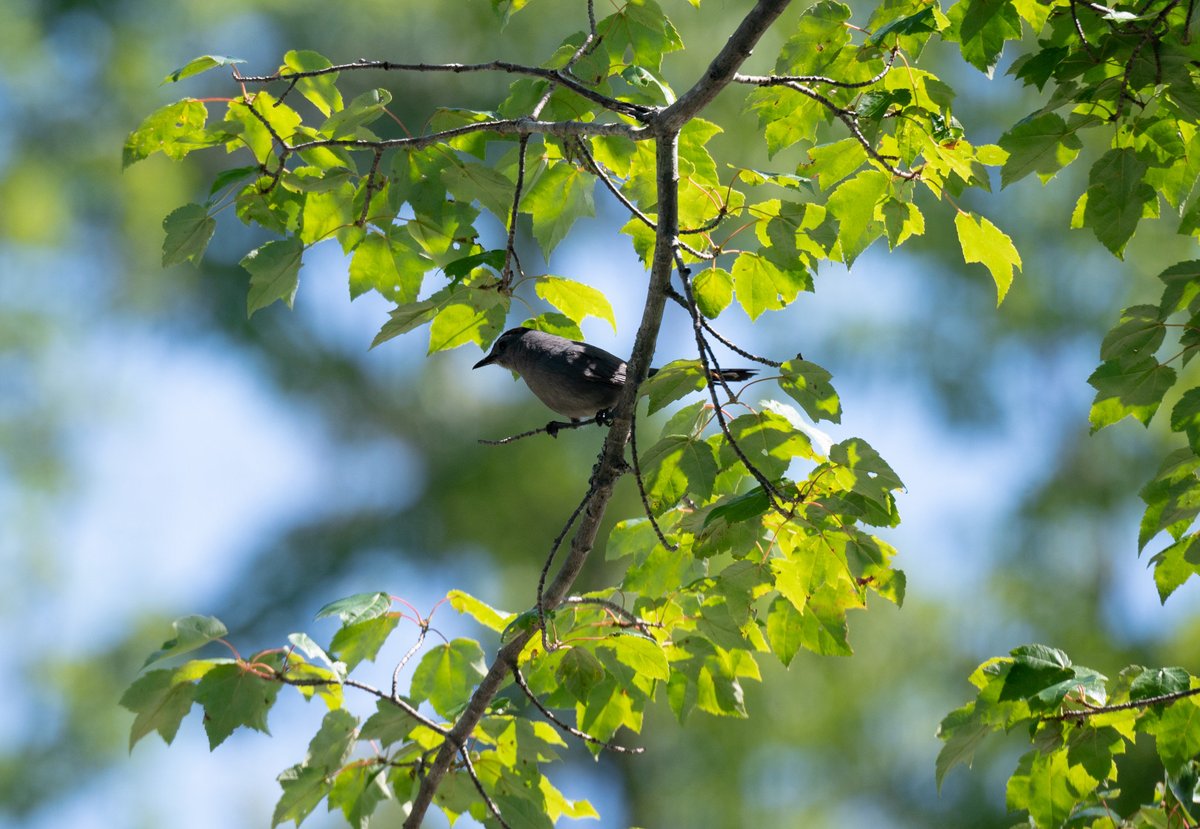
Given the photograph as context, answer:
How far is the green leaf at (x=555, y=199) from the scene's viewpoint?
93.0 inches

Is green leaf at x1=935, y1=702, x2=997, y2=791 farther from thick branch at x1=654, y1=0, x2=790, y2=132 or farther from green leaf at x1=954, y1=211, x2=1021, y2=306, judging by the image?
thick branch at x1=654, y1=0, x2=790, y2=132

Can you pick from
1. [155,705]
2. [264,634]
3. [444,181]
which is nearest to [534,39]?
[264,634]

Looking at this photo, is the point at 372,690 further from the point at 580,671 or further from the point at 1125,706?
the point at 1125,706

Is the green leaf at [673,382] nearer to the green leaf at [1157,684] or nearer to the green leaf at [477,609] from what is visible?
the green leaf at [477,609]

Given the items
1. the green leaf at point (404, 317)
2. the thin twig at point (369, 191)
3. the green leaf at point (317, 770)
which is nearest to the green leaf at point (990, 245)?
the green leaf at point (404, 317)

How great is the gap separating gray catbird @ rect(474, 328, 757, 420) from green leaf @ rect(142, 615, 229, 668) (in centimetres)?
148

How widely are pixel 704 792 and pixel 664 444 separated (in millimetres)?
5014

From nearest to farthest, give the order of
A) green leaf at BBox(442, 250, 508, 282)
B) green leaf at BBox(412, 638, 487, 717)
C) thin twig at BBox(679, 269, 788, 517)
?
thin twig at BBox(679, 269, 788, 517)
green leaf at BBox(442, 250, 508, 282)
green leaf at BBox(412, 638, 487, 717)

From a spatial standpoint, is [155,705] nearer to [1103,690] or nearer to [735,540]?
[735,540]

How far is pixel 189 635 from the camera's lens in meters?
2.14

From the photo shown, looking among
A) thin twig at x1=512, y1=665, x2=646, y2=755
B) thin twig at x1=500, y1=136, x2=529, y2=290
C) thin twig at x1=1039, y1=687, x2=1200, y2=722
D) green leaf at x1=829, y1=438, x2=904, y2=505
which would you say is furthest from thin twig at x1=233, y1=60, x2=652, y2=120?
thin twig at x1=1039, y1=687, x2=1200, y2=722

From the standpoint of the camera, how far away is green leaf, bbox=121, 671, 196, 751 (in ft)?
6.88

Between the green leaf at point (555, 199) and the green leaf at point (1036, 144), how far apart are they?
84 centimetres

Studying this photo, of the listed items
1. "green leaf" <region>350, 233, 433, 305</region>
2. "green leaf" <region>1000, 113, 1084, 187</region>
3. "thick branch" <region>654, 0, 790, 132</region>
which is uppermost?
"green leaf" <region>350, 233, 433, 305</region>
